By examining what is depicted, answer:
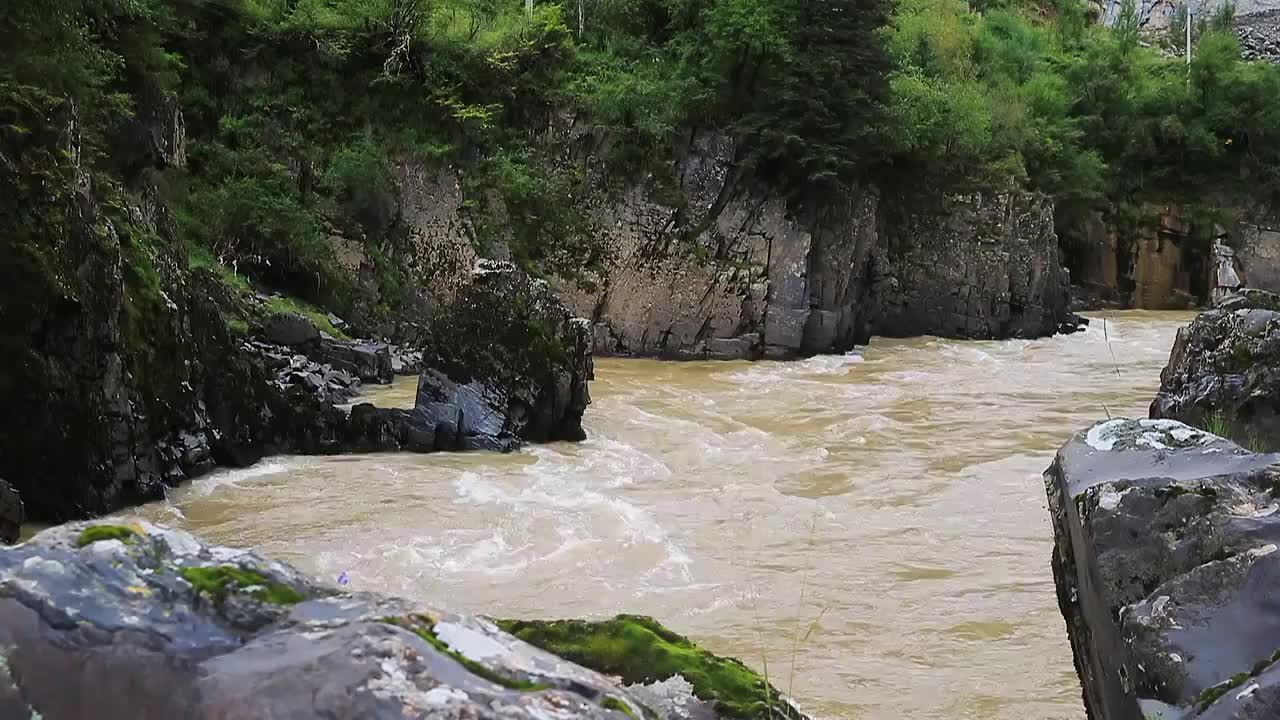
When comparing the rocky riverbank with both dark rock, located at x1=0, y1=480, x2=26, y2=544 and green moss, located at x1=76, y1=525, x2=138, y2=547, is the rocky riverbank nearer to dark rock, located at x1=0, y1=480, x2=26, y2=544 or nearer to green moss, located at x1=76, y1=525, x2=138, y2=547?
green moss, located at x1=76, y1=525, x2=138, y2=547

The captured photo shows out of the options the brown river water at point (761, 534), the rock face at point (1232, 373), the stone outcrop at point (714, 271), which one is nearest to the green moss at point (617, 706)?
the brown river water at point (761, 534)

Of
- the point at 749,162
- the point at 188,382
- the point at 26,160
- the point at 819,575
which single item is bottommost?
the point at 819,575

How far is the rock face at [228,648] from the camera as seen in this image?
1708mm

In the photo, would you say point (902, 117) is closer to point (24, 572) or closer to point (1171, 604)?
point (1171, 604)

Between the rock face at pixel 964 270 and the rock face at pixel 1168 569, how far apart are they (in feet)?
69.4

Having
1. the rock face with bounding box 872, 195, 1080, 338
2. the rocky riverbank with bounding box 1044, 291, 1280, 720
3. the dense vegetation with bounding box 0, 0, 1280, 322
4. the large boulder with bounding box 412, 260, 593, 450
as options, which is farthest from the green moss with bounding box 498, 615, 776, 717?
the rock face with bounding box 872, 195, 1080, 338

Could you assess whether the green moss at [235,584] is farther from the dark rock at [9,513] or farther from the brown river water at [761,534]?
the dark rock at [9,513]

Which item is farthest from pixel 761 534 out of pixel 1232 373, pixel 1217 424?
pixel 1232 373

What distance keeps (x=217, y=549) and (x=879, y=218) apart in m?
23.6

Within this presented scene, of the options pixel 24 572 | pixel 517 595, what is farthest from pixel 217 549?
pixel 517 595

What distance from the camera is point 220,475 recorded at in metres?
9.48

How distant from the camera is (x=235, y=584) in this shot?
1.99 m

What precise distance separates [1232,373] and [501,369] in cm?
705

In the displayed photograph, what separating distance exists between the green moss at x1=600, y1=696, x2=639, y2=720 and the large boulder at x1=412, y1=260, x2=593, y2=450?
934 centimetres
